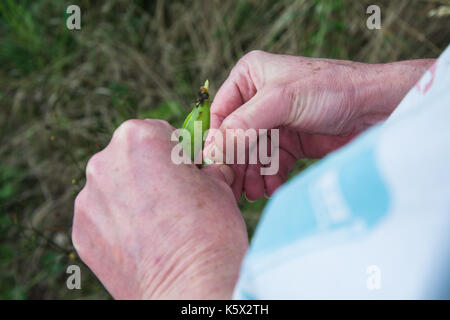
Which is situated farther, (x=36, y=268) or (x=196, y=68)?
(x=196, y=68)

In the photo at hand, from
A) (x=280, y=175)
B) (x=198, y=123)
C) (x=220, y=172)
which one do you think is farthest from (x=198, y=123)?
(x=280, y=175)

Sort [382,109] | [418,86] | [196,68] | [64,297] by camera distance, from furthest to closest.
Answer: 1. [196,68]
2. [64,297]
3. [382,109]
4. [418,86]

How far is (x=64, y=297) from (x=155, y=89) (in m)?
1.05

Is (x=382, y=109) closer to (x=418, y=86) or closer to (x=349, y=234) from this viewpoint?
(x=418, y=86)

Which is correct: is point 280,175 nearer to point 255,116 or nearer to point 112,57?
point 255,116

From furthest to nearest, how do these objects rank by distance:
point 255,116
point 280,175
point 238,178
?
point 280,175 < point 238,178 < point 255,116

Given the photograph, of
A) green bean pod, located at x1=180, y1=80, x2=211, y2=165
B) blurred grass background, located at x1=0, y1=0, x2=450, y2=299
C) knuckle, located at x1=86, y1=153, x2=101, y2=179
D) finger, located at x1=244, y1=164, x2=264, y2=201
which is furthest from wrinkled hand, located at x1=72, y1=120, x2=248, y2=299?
blurred grass background, located at x1=0, y1=0, x2=450, y2=299

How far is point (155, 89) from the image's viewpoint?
81.1 inches

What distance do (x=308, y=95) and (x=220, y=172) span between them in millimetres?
284

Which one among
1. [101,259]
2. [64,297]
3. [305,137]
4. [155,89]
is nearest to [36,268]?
[64,297]

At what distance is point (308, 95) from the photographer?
98 centimetres

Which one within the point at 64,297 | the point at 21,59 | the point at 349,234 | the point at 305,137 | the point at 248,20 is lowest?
the point at 64,297

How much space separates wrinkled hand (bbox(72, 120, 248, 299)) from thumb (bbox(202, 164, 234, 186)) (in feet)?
0.25

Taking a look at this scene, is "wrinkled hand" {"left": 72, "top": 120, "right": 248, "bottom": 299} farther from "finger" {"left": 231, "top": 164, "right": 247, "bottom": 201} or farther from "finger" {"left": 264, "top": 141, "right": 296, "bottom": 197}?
"finger" {"left": 264, "top": 141, "right": 296, "bottom": 197}
